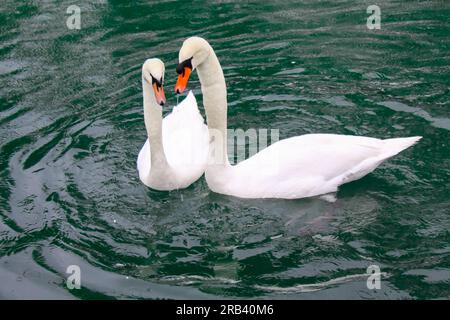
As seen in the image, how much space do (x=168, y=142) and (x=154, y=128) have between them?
0.97 meters

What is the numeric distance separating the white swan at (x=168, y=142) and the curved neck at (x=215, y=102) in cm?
49

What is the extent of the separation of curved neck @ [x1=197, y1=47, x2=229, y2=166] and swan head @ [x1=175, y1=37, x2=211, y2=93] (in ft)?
0.31

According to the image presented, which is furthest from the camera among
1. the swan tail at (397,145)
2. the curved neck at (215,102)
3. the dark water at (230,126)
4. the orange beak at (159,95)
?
the swan tail at (397,145)

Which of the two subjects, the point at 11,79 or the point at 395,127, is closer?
the point at 395,127

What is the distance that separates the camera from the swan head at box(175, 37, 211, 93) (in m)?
8.34

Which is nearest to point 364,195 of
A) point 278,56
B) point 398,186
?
point 398,186

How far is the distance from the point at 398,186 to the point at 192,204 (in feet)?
7.61

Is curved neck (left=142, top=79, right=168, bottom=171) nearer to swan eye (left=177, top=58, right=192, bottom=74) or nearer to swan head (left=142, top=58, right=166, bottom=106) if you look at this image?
swan head (left=142, top=58, right=166, bottom=106)

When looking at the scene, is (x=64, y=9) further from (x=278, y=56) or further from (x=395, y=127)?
(x=395, y=127)

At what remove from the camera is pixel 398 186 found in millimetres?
9102

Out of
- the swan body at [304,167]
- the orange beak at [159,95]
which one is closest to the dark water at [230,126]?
the swan body at [304,167]

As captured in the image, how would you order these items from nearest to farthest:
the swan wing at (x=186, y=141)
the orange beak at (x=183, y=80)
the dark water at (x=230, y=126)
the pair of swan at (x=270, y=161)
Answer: the dark water at (x=230, y=126), the orange beak at (x=183, y=80), the pair of swan at (x=270, y=161), the swan wing at (x=186, y=141)

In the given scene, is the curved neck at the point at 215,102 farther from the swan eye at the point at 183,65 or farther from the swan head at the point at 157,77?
the swan head at the point at 157,77

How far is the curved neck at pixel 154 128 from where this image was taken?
907cm
